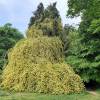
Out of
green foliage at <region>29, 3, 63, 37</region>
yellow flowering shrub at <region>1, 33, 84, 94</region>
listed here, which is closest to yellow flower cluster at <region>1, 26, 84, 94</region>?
yellow flowering shrub at <region>1, 33, 84, 94</region>

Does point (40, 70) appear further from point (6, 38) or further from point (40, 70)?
point (6, 38)

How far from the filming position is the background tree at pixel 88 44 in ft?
54.2

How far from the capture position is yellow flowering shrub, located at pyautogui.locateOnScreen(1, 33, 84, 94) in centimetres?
1500

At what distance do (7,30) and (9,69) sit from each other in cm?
1014

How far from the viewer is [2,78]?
55.5ft

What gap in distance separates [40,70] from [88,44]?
11.3 feet

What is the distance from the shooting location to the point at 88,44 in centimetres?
1736

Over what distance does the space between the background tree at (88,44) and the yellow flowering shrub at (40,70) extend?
3.52 feet

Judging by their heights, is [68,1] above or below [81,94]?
above

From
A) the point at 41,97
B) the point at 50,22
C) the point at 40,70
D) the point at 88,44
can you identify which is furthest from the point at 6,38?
the point at 41,97

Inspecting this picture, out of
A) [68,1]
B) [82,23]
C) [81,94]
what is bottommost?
[81,94]

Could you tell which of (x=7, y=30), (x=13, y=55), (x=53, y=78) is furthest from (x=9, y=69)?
(x=7, y=30)

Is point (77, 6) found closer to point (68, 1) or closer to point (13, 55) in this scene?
point (68, 1)

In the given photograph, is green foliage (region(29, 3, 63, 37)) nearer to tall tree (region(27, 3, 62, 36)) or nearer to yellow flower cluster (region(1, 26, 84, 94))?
tall tree (region(27, 3, 62, 36))
